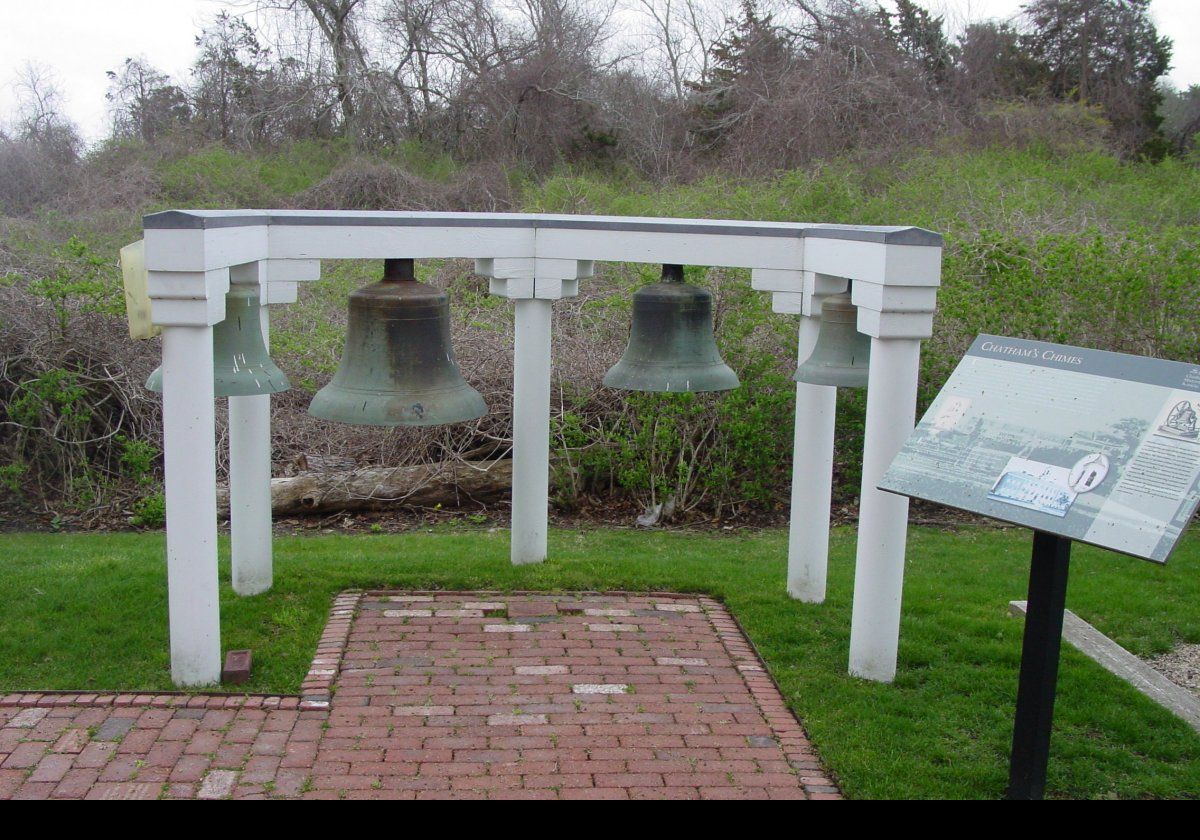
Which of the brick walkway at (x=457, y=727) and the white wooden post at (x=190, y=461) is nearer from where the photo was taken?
the brick walkway at (x=457, y=727)

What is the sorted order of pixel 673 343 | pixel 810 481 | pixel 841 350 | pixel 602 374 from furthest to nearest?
pixel 602 374 → pixel 810 481 → pixel 673 343 → pixel 841 350

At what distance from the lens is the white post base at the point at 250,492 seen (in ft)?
21.6

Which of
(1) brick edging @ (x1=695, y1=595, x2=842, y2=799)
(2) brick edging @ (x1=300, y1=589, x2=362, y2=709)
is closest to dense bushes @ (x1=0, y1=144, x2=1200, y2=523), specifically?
(1) brick edging @ (x1=695, y1=595, x2=842, y2=799)

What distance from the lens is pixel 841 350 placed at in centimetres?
584

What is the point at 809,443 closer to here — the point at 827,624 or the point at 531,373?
the point at 827,624

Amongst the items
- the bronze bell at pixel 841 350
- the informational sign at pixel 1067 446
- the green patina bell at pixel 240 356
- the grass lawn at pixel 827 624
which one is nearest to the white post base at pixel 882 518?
the grass lawn at pixel 827 624

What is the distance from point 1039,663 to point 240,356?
3726mm

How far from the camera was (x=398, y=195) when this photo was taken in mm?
20750

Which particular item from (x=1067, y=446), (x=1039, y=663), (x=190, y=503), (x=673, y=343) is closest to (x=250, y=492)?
(x=190, y=503)

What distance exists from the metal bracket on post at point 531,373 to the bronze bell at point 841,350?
1.52m

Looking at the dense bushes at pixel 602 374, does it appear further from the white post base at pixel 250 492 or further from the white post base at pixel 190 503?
the white post base at pixel 190 503

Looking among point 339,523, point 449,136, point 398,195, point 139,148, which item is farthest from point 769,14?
point 339,523

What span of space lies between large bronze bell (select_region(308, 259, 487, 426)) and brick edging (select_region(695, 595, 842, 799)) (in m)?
1.94

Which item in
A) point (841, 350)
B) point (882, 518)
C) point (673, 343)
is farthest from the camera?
point (673, 343)
